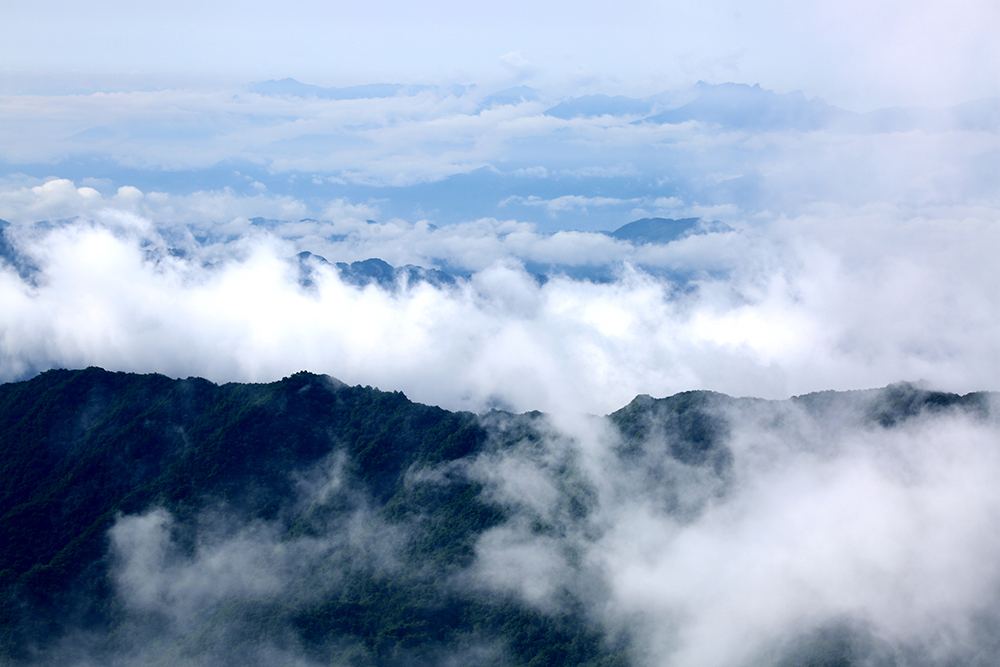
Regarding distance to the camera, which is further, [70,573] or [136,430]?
[136,430]

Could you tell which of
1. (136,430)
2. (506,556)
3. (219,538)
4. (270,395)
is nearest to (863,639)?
(506,556)

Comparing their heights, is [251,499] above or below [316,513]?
above

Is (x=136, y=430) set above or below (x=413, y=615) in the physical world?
above

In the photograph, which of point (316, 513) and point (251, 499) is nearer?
point (316, 513)

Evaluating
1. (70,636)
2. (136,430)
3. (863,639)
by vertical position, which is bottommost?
(70,636)

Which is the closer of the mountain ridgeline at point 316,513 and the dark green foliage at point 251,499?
the mountain ridgeline at point 316,513

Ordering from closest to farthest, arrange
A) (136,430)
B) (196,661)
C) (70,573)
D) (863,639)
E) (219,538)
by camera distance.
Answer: (863,639), (196,661), (70,573), (219,538), (136,430)

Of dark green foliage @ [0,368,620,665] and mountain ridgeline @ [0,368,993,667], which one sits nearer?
mountain ridgeline @ [0,368,993,667]

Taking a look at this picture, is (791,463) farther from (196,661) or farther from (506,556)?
(196,661)
